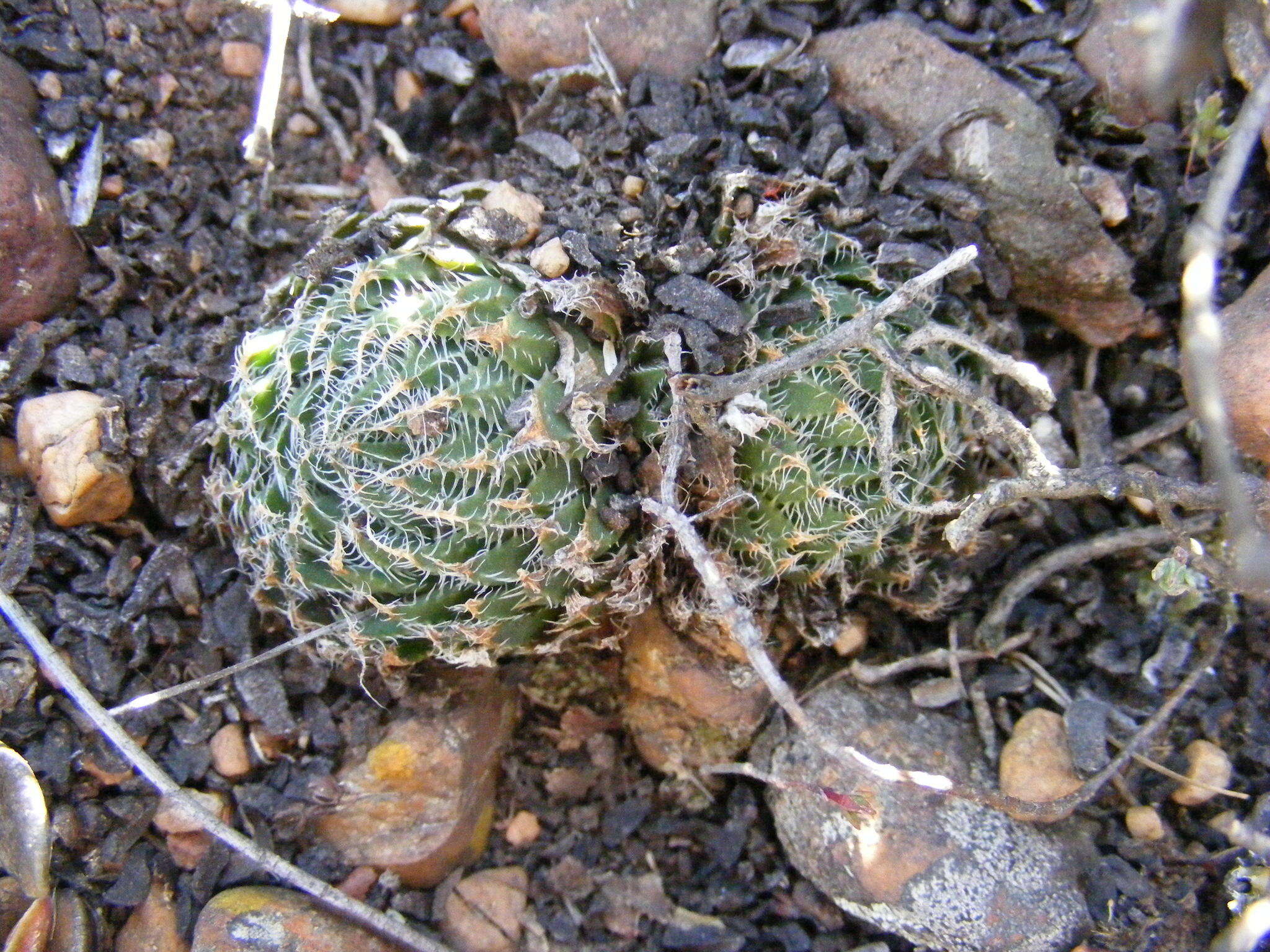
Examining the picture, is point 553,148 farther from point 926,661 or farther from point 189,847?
point 189,847

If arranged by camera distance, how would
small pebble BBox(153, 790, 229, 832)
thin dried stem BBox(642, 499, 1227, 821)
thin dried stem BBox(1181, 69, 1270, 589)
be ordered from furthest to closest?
small pebble BBox(153, 790, 229, 832)
thin dried stem BBox(642, 499, 1227, 821)
thin dried stem BBox(1181, 69, 1270, 589)

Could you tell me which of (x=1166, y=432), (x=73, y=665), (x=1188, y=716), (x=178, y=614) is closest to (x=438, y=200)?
(x=178, y=614)

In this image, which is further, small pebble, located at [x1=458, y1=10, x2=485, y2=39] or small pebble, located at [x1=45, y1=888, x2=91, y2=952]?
small pebble, located at [x1=458, y1=10, x2=485, y2=39]

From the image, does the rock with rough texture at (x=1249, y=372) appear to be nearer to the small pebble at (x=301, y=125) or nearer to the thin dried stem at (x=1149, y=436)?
the thin dried stem at (x=1149, y=436)

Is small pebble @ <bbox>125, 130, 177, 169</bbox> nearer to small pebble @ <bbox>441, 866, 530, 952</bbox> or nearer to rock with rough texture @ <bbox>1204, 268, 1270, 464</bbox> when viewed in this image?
small pebble @ <bbox>441, 866, 530, 952</bbox>

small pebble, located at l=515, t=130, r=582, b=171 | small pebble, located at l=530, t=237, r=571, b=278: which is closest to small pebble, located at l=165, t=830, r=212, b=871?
small pebble, located at l=530, t=237, r=571, b=278

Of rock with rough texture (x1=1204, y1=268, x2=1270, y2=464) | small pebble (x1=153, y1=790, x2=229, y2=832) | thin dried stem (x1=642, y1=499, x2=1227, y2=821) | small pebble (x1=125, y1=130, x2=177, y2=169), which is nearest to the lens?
thin dried stem (x1=642, y1=499, x2=1227, y2=821)

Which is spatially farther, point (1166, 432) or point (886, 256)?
point (1166, 432)

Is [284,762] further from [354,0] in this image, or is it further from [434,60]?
[354,0]
